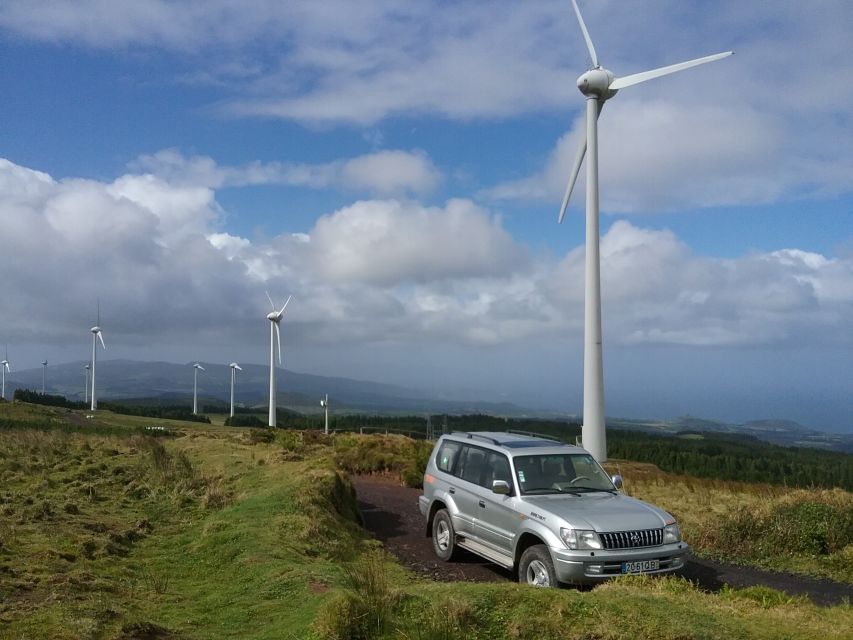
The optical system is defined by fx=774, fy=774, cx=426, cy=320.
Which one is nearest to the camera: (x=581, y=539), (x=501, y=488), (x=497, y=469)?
(x=581, y=539)

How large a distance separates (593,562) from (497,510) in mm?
1938

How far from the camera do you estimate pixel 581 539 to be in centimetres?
914

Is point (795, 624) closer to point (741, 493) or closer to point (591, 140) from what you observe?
point (741, 493)

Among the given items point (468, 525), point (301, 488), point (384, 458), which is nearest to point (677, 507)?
point (468, 525)

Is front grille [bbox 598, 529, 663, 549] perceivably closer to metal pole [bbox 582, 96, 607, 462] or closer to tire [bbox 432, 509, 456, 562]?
tire [bbox 432, 509, 456, 562]

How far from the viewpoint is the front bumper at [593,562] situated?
8977mm

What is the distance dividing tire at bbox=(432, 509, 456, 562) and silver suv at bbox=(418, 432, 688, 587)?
0.6 inches

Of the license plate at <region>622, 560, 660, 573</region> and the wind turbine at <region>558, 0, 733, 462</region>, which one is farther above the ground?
the wind turbine at <region>558, 0, 733, 462</region>

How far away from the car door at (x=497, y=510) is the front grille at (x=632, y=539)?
4.40 ft

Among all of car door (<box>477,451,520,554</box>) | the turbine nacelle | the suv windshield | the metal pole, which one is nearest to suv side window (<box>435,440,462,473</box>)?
car door (<box>477,451,520,554</box>)

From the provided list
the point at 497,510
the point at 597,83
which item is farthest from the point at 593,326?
the point at 497,510

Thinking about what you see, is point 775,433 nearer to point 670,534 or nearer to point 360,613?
point 670,534

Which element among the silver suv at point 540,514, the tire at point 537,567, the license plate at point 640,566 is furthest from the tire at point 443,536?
the license plate at point 640,566

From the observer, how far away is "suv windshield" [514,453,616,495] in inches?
423
